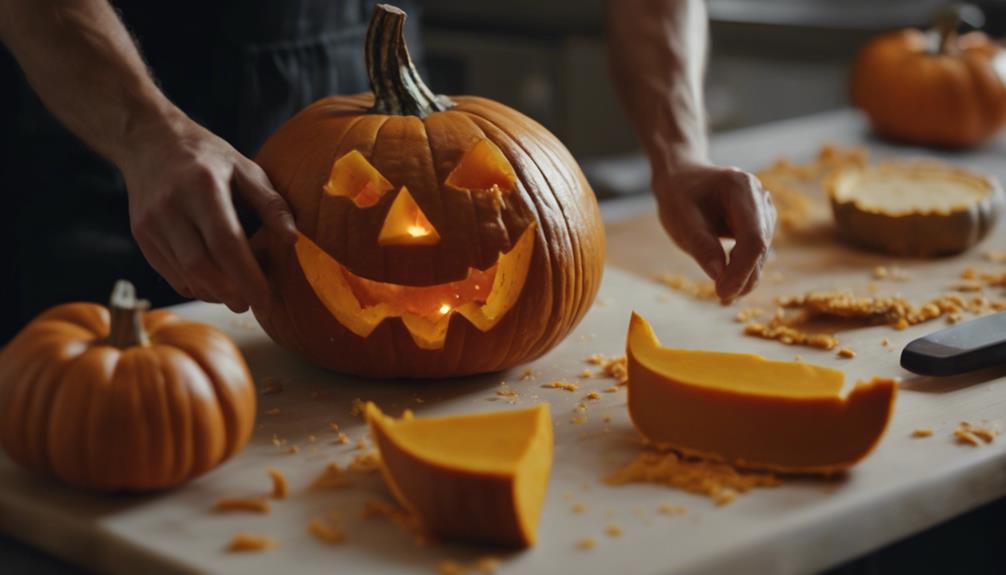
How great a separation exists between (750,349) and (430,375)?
1.44 ft

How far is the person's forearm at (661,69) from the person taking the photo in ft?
5.59

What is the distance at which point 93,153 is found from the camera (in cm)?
174

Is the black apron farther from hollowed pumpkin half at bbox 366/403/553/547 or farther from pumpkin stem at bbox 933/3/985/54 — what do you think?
pumpkin stem at bbox 933/3/985/54

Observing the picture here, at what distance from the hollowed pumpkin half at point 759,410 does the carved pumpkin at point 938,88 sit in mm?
1578

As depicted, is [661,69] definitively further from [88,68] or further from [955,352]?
[88,68]

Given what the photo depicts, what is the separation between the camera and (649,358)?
1.19 meters

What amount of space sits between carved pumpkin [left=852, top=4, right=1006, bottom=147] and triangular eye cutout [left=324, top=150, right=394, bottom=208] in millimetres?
1668

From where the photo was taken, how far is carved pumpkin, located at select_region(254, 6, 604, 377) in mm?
1271

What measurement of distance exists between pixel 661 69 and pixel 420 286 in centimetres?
75

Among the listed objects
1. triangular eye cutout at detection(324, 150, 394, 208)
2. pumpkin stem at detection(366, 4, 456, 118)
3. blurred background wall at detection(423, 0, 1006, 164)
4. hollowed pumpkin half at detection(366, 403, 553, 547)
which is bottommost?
blurred background wall at detection(423, 0, 1006, 164)

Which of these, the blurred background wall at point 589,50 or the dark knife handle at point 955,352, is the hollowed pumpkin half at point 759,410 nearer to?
the dark knife handle at point 955,352

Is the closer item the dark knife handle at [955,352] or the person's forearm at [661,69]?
the dark knife handle at [955,352]

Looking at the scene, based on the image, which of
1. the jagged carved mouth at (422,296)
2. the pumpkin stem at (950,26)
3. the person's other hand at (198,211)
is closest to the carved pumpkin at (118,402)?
the person's other hand at (198,211)

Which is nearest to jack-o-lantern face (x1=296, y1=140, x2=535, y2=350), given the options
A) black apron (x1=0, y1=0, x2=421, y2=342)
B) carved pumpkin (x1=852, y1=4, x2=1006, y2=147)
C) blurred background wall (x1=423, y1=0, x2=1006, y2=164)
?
black apron (x1=0, y1=0, x2=421, y2=342)
